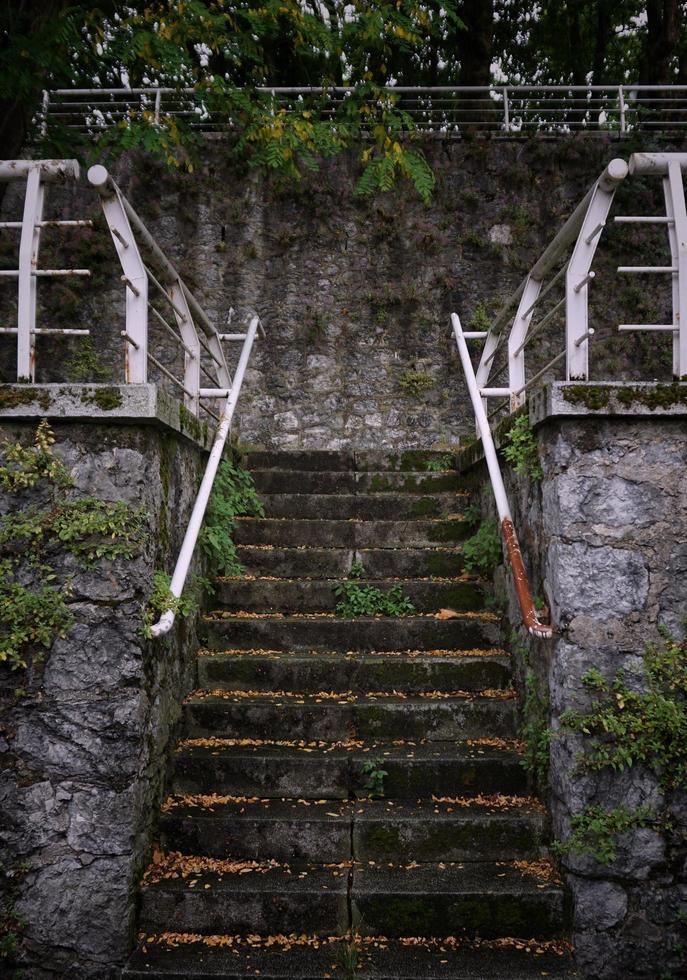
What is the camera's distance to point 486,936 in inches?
114

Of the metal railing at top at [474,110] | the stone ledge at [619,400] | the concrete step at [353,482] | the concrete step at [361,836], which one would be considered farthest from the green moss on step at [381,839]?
the metal railing at top at [474,110]

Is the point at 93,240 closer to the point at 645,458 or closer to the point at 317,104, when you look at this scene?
the point at 317,104

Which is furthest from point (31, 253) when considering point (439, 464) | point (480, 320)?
point (480, 320)

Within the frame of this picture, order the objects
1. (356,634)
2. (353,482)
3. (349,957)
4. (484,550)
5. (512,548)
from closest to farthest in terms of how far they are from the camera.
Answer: (349,957) → (512,548) → (356,634) → (484,550) → (353,482)

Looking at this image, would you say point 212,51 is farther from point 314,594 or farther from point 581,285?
point 314,594

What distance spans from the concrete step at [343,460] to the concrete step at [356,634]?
71.0 inches

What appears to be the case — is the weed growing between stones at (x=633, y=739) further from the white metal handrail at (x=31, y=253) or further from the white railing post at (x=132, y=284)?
the white metal handrail at (x=31, y=253)

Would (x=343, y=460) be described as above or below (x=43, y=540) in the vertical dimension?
above

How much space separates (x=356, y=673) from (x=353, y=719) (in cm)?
27

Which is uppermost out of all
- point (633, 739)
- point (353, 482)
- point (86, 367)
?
point (86, 367)

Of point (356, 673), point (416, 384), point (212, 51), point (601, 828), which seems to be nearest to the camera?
point (601, 828)

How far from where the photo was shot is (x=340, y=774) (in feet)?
11.1

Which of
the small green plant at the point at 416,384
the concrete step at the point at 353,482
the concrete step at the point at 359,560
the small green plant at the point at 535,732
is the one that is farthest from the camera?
the small green plant at the point at 416,384

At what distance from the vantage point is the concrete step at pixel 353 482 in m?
5.38
